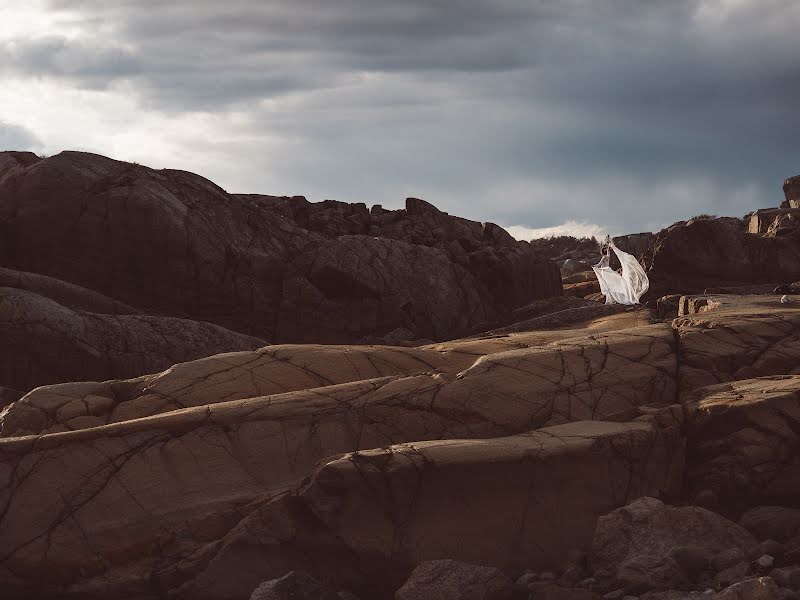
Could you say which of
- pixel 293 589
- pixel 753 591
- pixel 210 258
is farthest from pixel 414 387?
pixel 210 258

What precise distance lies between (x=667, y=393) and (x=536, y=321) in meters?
6.43

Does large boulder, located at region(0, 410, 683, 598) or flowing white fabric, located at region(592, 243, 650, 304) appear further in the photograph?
flowing white fabric, located at region(592, 243, 650, 304)

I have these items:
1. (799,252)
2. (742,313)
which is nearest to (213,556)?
(742,313)

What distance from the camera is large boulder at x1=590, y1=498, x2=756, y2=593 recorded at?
23.0 ft

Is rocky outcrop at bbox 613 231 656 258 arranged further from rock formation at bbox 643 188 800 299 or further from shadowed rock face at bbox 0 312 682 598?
shadowed rock face at bbox 0 312 682 598

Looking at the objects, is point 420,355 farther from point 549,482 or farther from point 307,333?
point 307,333

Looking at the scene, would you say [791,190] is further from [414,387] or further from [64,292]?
[414,387]

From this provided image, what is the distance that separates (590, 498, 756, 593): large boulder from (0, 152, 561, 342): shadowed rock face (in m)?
15.6

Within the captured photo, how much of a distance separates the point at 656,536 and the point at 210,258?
55.0 ft

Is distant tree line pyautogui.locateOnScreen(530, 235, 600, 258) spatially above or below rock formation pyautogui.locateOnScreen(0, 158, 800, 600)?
above

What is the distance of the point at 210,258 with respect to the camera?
73.9 feet

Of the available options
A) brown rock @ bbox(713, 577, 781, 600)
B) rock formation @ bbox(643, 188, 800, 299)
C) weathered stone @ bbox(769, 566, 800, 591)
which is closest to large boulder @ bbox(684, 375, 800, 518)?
weathered stone @ bbox(769, 566, 800, 591)

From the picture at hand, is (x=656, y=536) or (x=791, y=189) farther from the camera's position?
(x=791, y=189)

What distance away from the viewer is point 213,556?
7.86 meters
